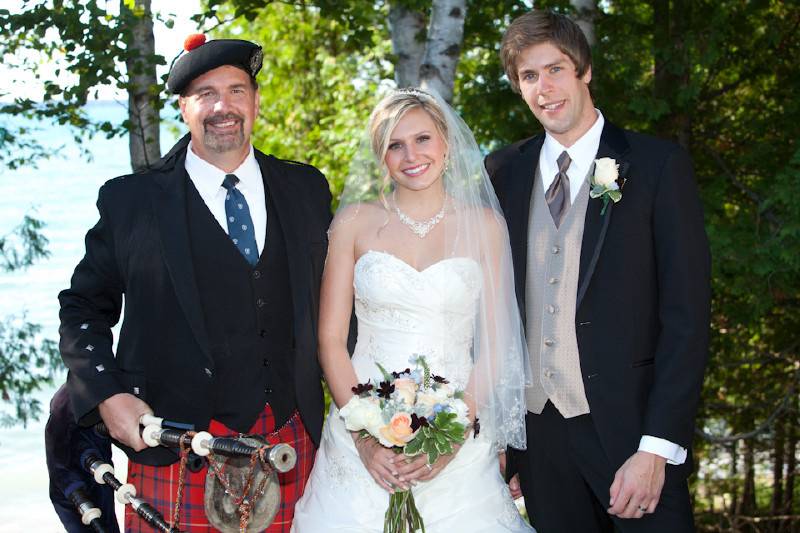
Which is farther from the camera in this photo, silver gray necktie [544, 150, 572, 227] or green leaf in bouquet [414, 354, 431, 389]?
silver gray necktie [544, 150, 572, 227]

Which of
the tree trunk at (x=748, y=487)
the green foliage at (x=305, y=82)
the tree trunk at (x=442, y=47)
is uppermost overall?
the green foliage at (x=305, y=82)

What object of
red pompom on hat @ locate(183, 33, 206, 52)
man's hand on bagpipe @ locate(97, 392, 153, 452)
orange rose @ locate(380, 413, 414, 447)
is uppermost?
red pompom on hat @ locate(183, 33, 206, 52)

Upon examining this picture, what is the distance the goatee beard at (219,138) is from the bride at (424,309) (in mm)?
526

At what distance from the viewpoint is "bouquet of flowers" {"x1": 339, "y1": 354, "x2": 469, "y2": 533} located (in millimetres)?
3234

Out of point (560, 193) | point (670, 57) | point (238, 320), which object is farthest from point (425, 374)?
point (670, 57)

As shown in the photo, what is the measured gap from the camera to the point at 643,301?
345 cm

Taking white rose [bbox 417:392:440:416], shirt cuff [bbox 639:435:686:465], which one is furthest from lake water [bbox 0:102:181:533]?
shirt cuff [bbox 639:435:686:465]

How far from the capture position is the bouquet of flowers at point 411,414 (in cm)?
323

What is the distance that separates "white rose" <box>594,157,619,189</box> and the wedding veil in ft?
1.57

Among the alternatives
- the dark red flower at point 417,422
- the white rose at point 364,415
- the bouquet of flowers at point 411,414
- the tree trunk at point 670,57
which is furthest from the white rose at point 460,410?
the tree trunk at point 670,57

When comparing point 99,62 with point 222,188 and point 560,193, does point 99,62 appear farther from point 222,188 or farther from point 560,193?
point 560,193

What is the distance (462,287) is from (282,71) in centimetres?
908

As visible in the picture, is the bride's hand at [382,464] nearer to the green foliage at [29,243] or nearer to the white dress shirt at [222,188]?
the white dress shirt at [222,188]

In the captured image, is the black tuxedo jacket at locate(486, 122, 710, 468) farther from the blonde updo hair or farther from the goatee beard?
the goatee beard
